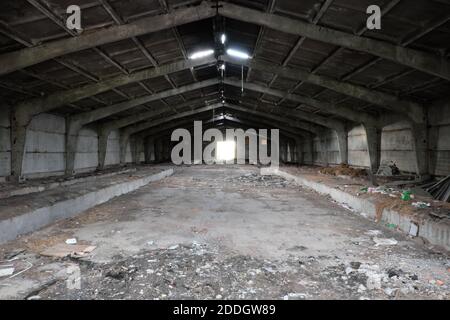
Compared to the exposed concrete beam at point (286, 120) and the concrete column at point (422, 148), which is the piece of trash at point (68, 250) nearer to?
the concrete column at point (422, 148)

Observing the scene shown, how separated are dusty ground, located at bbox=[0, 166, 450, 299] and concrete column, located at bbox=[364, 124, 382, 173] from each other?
8.65 meters

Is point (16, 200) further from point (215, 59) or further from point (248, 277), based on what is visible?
point (215, 59)

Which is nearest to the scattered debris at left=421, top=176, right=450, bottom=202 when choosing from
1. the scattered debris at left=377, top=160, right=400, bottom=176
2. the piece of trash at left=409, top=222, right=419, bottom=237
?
the scattered debris at left=377, top=160, right=400, bottom=176

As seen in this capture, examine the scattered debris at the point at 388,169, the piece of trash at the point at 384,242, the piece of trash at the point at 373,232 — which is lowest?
the piece of trash at the point at 373,232

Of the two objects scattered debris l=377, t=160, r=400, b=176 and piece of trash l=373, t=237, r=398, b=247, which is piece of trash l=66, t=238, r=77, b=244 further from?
scattered debris l=377, t=160, r=400, b=176

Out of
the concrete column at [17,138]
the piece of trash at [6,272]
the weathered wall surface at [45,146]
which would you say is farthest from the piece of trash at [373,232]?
the weathered wall surface at [45,146]

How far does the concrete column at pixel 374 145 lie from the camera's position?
1546cm

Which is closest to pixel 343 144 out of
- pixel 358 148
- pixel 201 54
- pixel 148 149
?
pixel 358 148

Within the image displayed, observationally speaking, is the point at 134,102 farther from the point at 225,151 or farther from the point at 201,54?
the point at 225,151

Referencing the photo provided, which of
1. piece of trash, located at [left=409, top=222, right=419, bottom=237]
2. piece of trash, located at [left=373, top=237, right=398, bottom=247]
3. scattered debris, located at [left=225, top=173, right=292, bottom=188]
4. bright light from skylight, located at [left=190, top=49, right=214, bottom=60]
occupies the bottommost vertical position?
piece of trash, located at [left=373, top=237, right=398, bottom=247]

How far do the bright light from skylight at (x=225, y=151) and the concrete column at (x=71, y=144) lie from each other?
26.2m

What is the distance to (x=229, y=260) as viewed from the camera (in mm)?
4617

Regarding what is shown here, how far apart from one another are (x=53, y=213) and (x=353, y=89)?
434 inches

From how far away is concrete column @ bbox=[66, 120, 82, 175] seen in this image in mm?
15781
